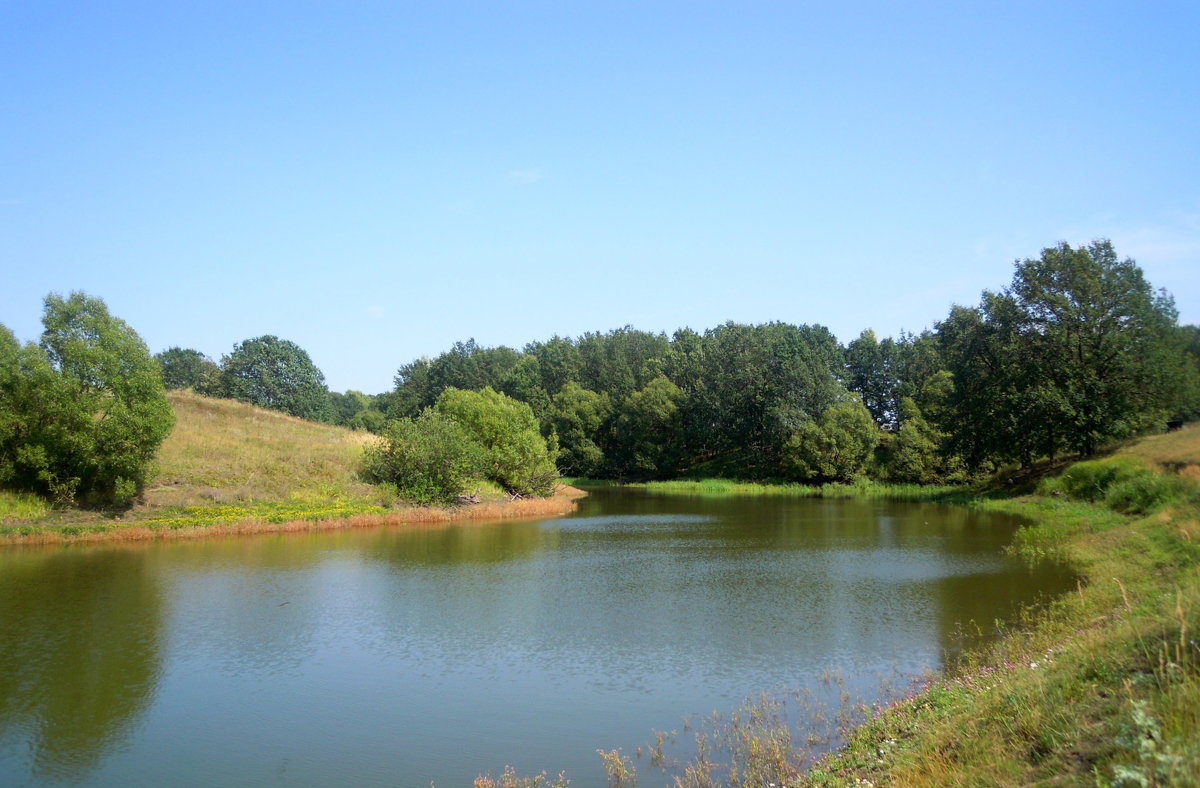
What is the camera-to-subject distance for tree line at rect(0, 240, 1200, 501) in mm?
35281

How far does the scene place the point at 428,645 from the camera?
57.0ft

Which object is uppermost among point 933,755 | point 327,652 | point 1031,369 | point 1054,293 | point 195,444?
point 1054,293

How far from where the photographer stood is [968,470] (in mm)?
58719

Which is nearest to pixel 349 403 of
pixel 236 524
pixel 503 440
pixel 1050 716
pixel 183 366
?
pixel 183 366

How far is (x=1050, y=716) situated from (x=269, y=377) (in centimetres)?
10212

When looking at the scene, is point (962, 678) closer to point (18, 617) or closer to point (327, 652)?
point (327, 652)

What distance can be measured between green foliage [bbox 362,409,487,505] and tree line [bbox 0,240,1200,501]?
0.13 m

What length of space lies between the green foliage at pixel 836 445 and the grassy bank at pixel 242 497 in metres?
25.0

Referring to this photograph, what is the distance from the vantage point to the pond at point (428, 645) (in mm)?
11578

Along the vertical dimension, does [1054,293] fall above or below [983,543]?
above

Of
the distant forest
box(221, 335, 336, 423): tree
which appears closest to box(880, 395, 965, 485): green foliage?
the distant forest

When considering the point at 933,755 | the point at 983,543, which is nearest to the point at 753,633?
the point at 933,755

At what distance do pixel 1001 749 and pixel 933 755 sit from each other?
83 cm

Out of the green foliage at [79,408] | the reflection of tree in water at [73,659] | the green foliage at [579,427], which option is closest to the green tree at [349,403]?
the green foliage at [579,427]
